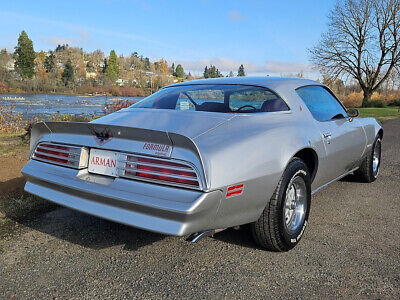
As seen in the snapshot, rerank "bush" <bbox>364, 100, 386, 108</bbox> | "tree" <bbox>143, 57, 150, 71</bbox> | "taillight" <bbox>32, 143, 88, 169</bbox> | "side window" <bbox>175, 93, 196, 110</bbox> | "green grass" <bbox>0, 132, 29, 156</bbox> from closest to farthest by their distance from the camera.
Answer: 1. "taillight" <bbox>32, 143, 88, 169</bbox>
2. "side window" <bbox>175, 93, 196, 110</bbox>
3. "green grass" <bbox>0, 132, 29, 156</bbox>
4. "bush" <bbox>364, 100, 386, 108</bbox>
5. "tree" <bbox>143, 57, 150, 71</bbox>

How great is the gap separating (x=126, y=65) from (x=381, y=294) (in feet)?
428

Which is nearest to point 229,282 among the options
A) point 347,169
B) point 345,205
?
point 345,205


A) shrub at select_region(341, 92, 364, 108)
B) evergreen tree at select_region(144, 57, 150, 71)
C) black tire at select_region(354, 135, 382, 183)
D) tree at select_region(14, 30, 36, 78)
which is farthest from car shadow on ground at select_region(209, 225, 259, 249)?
evergreen tree at select_region(144, 57, 150, 71)

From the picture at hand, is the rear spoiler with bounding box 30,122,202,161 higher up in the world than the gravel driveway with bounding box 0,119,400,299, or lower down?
higher up

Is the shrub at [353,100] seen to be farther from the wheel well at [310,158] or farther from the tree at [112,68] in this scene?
the tree at [112,68]

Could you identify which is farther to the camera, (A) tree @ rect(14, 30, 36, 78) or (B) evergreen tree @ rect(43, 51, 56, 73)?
(B) evergreen tree @ rect(43, 51, 56, 73)

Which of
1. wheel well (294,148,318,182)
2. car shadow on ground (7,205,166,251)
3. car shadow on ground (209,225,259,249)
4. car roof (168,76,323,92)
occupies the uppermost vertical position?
car roof (168,76,323,92)

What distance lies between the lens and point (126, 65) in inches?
4926

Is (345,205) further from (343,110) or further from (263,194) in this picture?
(263,194)

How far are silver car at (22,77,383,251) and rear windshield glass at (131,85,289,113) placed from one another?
0.01 meters

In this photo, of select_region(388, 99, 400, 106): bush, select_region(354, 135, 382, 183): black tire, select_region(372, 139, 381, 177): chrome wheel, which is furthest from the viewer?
select_region(388, 99, 400, 106): bush

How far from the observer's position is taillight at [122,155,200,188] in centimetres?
199

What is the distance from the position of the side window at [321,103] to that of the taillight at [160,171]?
1.74 metres

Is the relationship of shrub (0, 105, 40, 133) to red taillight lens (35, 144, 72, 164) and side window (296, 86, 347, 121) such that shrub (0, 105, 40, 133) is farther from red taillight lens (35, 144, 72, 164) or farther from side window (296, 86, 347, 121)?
side window (296, 86, 347, 121)
